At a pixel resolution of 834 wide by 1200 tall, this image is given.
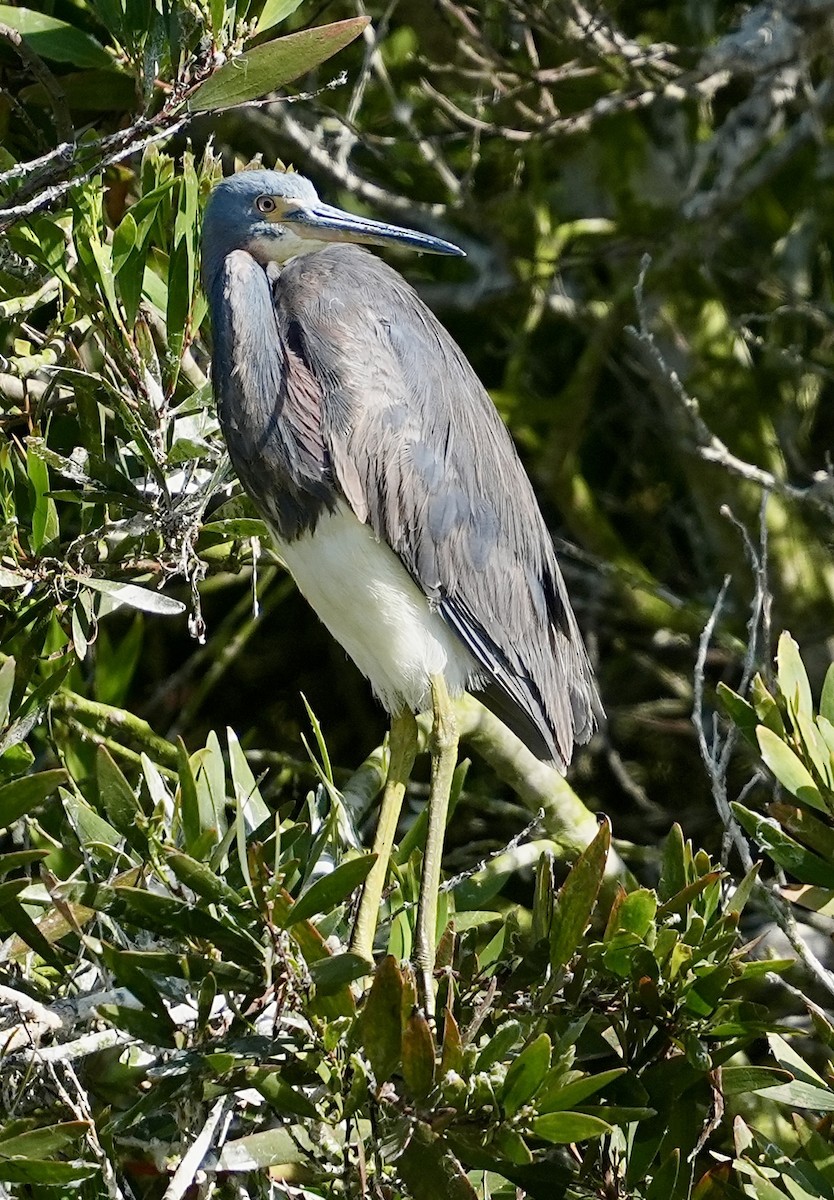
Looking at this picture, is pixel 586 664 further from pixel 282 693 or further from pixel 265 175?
pixel 282 693

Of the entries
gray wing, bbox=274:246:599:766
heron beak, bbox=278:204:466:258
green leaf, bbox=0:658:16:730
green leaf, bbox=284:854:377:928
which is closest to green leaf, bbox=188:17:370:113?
heron beak, bbox=278:204:466:258

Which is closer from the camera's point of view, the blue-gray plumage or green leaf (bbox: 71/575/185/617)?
green leaf (bbox: 71/575/185/617)

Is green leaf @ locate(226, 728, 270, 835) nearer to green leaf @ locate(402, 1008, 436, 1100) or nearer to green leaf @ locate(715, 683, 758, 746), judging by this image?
green leaf @ locate(402, 1008, 436, 1100)

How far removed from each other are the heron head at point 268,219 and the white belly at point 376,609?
1.52ft

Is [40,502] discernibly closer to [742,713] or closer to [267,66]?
[267,66]

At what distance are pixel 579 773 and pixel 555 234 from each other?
135cm

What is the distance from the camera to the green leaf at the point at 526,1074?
1711mm

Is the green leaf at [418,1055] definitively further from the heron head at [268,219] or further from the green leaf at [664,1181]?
the heron head at [268,219]

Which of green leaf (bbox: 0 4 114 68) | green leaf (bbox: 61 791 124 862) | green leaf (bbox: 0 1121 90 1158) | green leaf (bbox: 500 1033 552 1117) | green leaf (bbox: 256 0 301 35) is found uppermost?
green leaf (bbox: 0 4 114 68)

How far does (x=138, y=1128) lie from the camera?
78.4 inches

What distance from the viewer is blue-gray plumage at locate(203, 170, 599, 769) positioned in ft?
8.30

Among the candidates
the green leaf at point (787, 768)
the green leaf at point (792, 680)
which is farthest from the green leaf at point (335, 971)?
the green leaf at point (792, 680)

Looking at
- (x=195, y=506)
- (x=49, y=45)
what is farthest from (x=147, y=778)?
(x=49, y=45)

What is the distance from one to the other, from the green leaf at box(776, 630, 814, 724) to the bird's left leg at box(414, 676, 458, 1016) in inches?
22.9
